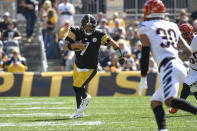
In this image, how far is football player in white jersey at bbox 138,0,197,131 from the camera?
594 centimetres

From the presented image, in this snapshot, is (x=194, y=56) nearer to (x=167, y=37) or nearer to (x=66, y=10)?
(x=167, y=37)

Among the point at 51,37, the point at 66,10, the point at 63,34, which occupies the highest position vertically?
the point at 66,10

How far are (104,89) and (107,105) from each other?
360cm

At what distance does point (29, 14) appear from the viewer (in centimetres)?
1777

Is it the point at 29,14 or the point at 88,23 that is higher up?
the point at 88,23

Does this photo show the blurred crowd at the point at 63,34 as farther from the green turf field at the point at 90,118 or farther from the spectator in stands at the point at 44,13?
the green turf field at the point at 90,118

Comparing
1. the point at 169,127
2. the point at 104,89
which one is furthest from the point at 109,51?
the point at 169,127

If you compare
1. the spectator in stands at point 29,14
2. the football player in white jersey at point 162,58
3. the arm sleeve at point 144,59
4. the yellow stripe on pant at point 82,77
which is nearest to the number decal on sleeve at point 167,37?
the football player in white jersey at point 162,58

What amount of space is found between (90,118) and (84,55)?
1202mm

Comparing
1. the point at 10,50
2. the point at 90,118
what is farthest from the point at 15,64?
the point at 90,118

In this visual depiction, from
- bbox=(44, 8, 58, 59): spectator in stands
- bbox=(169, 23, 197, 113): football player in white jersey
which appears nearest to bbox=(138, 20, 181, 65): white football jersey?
bbox=(169, 23, 197, 113): football player in white jersey

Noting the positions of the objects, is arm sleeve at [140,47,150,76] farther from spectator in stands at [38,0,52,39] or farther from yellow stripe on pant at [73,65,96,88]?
spectator in stands at [38,0,52,39]

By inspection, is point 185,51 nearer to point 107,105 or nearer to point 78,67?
point 78,67

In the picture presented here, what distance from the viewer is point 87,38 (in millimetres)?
9078
